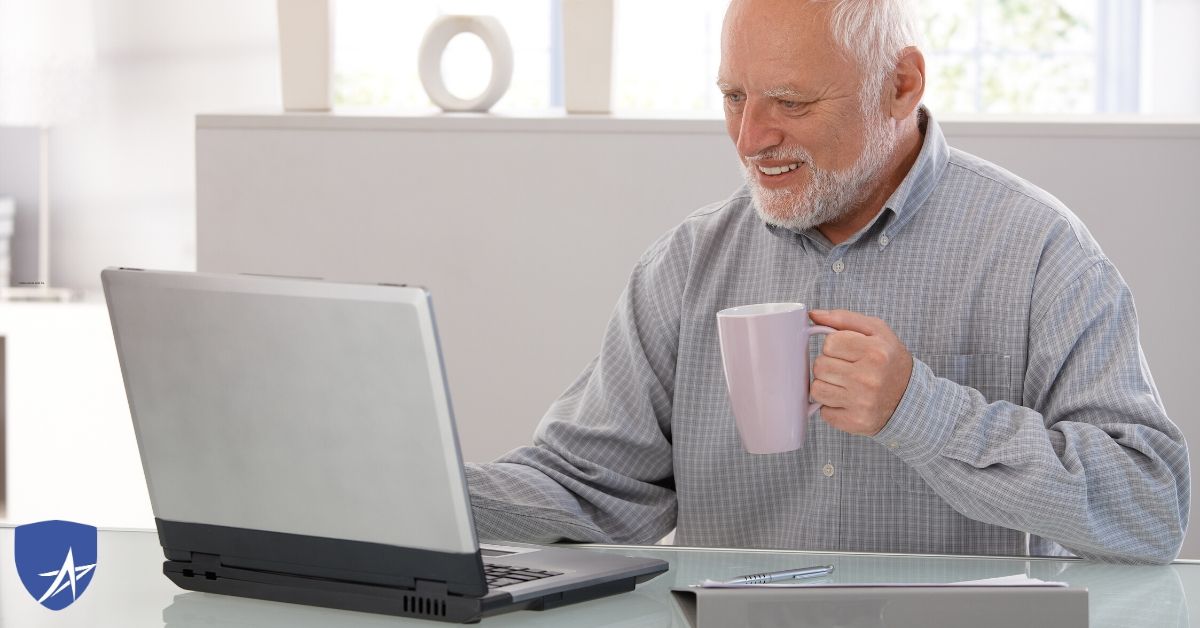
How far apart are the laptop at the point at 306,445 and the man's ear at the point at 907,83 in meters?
0.73

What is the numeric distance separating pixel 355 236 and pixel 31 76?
219 cm

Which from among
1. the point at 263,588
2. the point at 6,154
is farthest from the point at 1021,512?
the point at 6,154

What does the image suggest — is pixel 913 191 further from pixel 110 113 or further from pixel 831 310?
pixel 110 113

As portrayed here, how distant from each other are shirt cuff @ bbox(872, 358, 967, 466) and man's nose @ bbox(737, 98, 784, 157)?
0.37 m

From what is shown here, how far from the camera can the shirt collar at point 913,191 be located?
1.45 metres

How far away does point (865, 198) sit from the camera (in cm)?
150

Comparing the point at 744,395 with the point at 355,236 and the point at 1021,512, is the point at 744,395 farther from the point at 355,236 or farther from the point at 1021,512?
the point at 355,236

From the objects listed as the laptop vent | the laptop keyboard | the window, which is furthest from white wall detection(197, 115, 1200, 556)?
the window

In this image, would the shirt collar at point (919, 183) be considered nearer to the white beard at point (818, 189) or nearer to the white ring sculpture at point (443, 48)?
the white beard at point (818, 189)

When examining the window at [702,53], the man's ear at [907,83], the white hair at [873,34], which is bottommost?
the man's ear at [907,83]

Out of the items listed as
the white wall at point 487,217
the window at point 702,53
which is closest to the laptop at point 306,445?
the white wall at point 487,217

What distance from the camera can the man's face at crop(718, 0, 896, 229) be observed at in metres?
1.42

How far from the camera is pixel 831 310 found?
127 cm

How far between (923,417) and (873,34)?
0.50m
